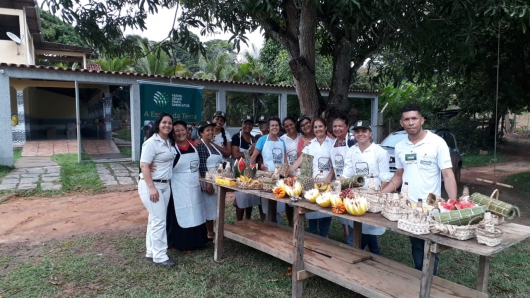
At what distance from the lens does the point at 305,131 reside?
17.4 ft

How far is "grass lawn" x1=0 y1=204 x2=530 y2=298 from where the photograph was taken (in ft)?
13.1

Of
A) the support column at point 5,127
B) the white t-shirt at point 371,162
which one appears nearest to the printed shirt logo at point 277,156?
the white t-shirt at point 371,162

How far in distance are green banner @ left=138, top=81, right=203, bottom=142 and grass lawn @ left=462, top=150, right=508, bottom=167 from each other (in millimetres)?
10312

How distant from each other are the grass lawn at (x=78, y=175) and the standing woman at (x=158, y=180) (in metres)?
4.93

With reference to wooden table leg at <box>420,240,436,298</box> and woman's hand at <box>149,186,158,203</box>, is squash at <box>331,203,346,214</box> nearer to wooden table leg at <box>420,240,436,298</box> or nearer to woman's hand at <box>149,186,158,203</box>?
wooden table leg at <box>420,240,436,298</box>

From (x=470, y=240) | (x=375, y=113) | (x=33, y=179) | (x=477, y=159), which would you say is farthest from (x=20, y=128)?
(x=477, y=159)

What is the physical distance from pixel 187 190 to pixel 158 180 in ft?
1.72

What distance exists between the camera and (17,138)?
15648 mm

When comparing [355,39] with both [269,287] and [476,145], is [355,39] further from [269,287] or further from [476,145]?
[476,145]

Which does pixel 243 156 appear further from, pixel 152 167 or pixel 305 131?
pixel 152 167

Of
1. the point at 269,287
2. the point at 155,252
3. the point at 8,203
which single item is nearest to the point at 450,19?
the point at 269,287

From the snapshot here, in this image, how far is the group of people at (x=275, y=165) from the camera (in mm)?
3508

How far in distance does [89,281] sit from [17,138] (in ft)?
46.4

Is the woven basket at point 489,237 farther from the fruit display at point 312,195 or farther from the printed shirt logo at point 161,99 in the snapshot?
the printed shirt logo at point 161,99
